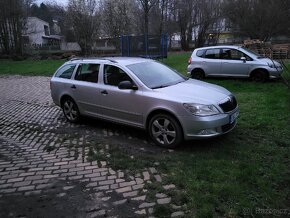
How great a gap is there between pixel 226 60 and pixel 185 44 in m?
A: 28.7

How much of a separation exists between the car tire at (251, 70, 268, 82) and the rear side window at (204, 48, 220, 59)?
166 cm

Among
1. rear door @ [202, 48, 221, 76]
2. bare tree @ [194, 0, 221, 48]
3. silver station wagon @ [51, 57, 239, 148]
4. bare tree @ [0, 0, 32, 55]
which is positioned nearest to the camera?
silver station wagon @ [51, 57, 239, 148]

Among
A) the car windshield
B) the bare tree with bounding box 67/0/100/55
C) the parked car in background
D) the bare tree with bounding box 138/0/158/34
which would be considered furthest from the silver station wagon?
the bare tree with bounding box 138/0/158/34

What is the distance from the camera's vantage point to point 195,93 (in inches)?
244

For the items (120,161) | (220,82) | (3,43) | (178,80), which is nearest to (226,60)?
(220,82)

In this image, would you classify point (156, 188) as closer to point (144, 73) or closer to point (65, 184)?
point (65, 184)

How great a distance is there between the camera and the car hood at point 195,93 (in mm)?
5918

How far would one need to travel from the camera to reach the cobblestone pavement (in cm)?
416

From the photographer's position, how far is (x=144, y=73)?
6.89 metres

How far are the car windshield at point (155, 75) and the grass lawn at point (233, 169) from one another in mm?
1347

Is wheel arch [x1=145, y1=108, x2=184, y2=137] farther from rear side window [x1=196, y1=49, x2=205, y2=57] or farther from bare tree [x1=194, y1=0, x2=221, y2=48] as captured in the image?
bare tree [x1=194, y1=0, x2=221, y2=48]

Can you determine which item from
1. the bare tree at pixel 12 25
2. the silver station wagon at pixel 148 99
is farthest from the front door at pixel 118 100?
the bare tree at pixel 12 25

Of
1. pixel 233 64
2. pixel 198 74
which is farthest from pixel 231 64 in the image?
pixel 198 74

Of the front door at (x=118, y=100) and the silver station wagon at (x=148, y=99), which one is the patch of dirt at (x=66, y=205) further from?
the front door at (x=118, y=100)
